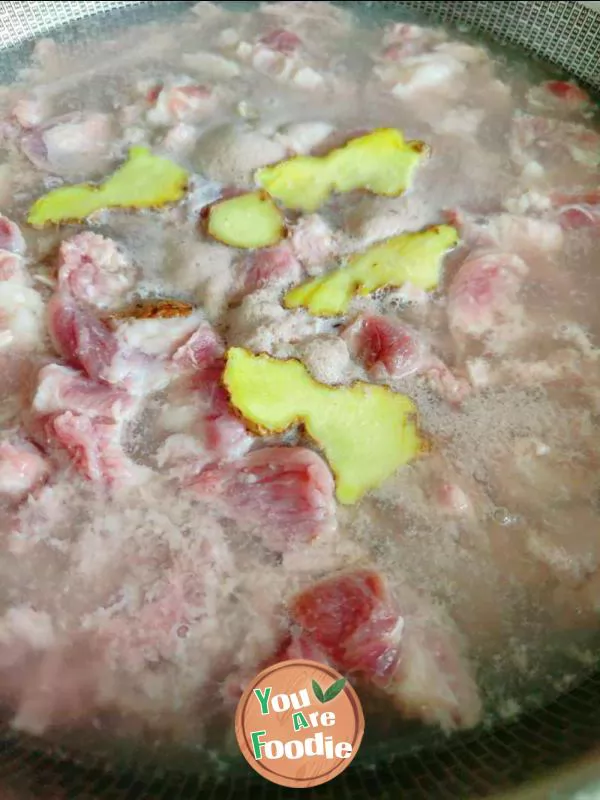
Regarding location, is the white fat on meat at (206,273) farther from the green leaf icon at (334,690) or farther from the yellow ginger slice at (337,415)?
the green leaf icon at (334,690)

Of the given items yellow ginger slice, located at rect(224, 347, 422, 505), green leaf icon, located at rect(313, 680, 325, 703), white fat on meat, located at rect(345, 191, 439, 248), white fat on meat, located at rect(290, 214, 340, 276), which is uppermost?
white fat on meat, located at rect(345, 191, 439, 248)

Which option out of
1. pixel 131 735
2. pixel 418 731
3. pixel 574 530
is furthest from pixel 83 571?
pixel 574 530

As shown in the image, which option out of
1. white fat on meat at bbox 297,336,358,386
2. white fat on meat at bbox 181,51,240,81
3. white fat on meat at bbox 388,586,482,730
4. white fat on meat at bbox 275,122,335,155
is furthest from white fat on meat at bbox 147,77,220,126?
white fat on meat at bbox 388,586,482,730

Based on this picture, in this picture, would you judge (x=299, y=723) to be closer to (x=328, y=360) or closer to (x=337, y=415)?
(x=337, y=415)

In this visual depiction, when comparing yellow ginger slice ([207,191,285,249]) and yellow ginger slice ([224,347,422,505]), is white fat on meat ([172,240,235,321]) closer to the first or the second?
yellow ginger slice ([207,191,285,249])

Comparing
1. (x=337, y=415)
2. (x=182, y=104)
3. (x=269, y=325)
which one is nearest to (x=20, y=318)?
(x=269, y=325)

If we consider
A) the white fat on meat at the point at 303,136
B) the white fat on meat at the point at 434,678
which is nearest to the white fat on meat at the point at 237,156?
the white fat on meat at the point at 303,136

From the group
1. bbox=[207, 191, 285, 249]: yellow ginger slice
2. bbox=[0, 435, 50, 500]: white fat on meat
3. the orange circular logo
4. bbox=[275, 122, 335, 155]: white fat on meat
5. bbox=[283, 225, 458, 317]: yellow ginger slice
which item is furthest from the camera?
bbox=[275, 122, 335, 155]: white fat on meat
